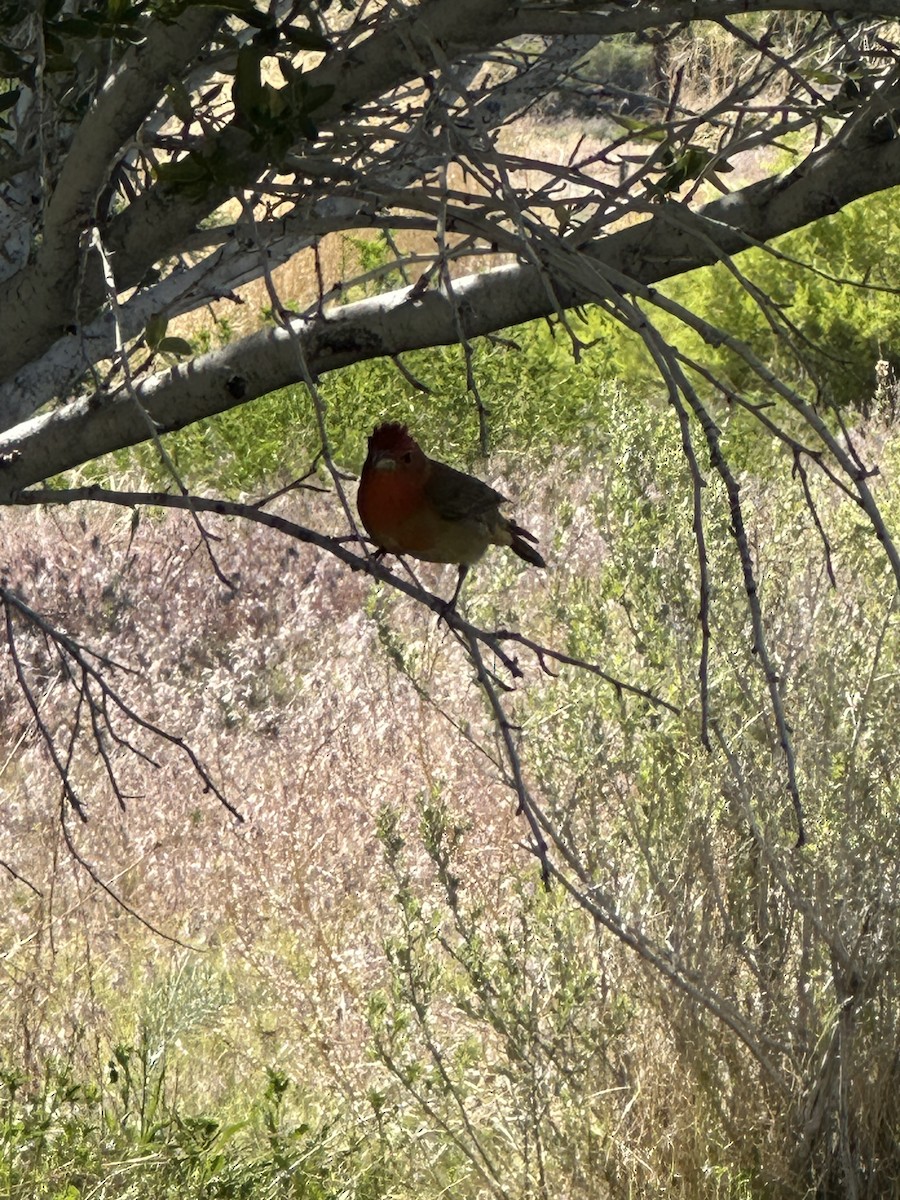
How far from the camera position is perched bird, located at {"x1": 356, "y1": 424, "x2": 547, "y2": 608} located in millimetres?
2439

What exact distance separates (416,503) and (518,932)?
1580mm

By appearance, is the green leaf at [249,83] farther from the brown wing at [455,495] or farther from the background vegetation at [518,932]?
the brown wing at [455,495]

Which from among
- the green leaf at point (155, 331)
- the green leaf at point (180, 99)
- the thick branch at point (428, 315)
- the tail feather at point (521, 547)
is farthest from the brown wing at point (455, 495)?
the green leaf at point (180, 99)

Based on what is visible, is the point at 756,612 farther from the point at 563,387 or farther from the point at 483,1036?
the point at 563,387

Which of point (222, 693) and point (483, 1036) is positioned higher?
point (222, 693)

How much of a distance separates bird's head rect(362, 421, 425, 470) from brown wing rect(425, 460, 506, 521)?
4 centimetres

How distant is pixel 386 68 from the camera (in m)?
1.41

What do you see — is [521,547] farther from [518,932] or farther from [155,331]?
[155,331]

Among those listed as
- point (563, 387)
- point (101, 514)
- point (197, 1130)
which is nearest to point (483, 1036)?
point (197, 1130)

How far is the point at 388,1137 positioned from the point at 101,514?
466cm

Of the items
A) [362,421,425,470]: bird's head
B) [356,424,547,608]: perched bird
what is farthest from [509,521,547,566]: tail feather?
[362,421,425,470]: bird's head

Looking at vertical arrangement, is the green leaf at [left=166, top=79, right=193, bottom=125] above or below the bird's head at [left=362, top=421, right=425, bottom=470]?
below

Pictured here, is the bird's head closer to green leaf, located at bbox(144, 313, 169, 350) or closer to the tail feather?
the tail feather

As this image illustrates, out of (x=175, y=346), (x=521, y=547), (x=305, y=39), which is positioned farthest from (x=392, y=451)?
(x=305, y=39)
